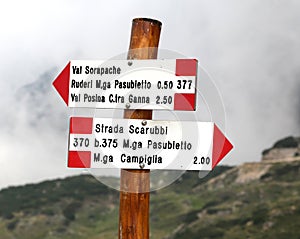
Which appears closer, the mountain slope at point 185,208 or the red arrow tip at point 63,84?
the red arrow tip at point 63,84

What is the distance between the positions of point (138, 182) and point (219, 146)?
0.84m

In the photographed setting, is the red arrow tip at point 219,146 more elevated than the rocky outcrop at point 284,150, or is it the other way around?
the rocky outcrop at point 284,150

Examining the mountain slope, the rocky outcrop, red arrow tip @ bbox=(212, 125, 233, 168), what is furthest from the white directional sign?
the rocky outcrop

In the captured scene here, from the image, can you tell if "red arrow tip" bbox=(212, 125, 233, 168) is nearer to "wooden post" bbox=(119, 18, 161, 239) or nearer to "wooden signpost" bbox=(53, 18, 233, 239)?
"wooden signpost" bbox=(53, 18, 233, 239)

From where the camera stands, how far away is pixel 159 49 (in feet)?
16.9

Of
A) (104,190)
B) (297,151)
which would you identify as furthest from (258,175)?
(104,190)

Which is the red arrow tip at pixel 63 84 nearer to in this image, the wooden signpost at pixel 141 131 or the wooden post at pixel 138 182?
the wooden signpost at pixel 141 131

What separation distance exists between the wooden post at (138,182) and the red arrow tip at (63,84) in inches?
25.3

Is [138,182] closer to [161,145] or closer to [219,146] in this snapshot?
[161,145]

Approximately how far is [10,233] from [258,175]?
60.5 meters

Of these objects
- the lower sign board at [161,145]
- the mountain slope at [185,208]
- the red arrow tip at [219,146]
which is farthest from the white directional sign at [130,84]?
the mountain slope at [185,208]

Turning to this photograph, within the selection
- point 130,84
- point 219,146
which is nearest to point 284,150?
point 219,146

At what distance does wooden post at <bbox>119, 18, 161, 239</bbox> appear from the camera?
4906mm

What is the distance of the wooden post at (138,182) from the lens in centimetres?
491
